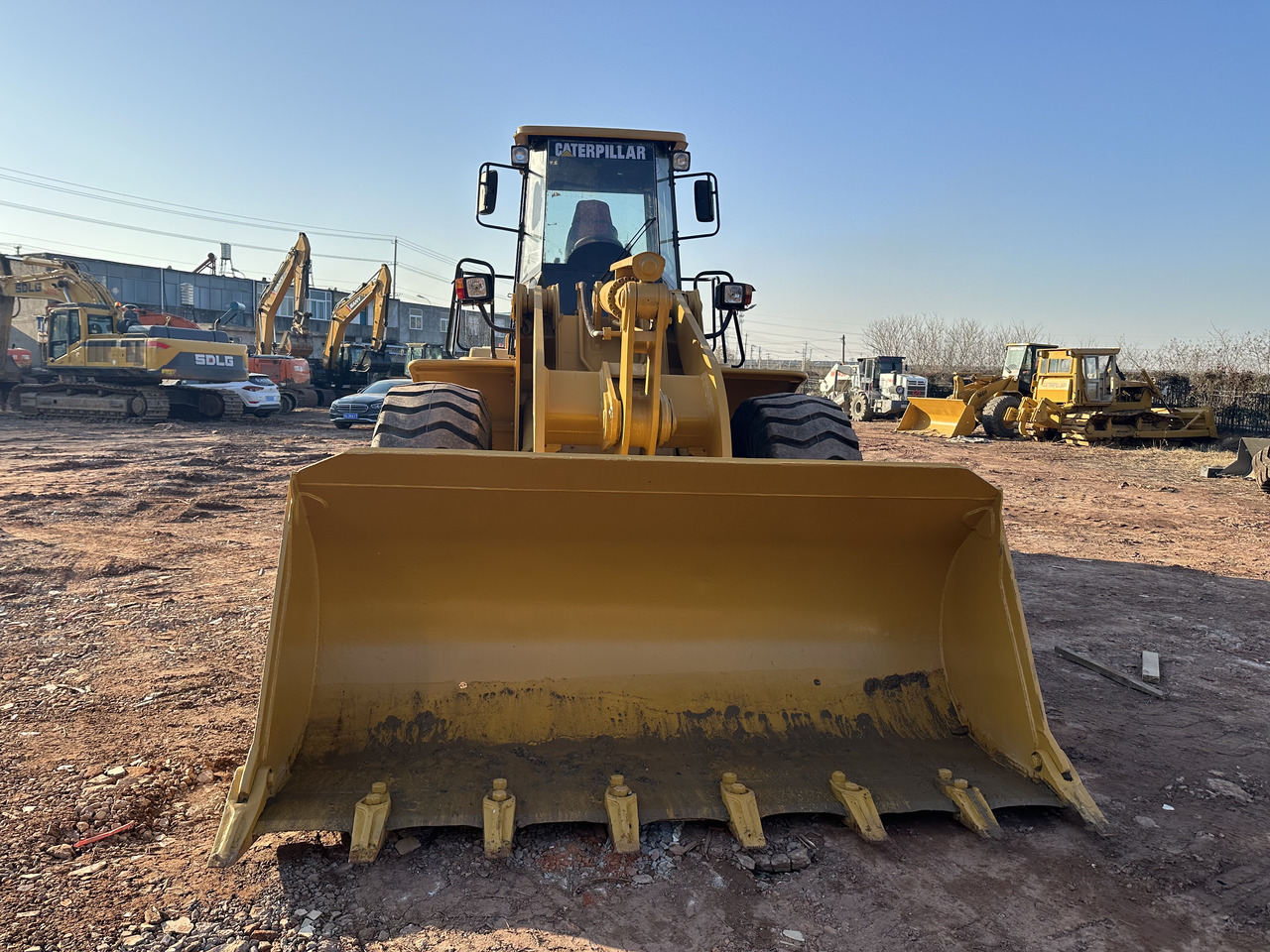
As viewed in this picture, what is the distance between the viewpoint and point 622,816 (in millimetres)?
2529

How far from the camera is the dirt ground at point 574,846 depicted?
220 cm

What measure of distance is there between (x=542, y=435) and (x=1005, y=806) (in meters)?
2.35

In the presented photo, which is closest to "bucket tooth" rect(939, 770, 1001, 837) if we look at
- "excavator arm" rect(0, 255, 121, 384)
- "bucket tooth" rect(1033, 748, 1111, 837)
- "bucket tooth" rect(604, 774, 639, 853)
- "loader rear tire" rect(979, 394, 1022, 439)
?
"bucket tooth" rect(1033, 748, 1111, 837)

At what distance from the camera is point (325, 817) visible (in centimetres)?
241

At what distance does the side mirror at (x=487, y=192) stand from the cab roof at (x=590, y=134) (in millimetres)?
380

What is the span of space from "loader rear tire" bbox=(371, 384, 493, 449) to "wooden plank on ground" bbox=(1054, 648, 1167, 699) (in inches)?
136

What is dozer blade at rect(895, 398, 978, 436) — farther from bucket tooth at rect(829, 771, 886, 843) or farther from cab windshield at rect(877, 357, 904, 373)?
bucket tooth at rect(829, 771, 886, 843)

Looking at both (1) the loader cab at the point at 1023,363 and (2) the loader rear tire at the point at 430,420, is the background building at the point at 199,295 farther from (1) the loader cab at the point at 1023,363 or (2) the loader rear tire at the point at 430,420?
(2) the loader rear tire at the point at 430,420

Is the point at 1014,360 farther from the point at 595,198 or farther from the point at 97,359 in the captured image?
the point at 97,359

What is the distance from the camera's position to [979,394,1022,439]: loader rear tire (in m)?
21.1

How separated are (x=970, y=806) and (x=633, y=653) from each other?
49.7 inches

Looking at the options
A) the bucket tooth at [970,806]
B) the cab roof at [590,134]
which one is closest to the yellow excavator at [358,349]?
the cab roof at [590,134]

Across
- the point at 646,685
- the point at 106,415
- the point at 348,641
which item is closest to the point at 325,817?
the point at 348,641

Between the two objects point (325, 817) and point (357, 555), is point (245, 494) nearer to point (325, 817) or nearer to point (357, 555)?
point (357, 555)
